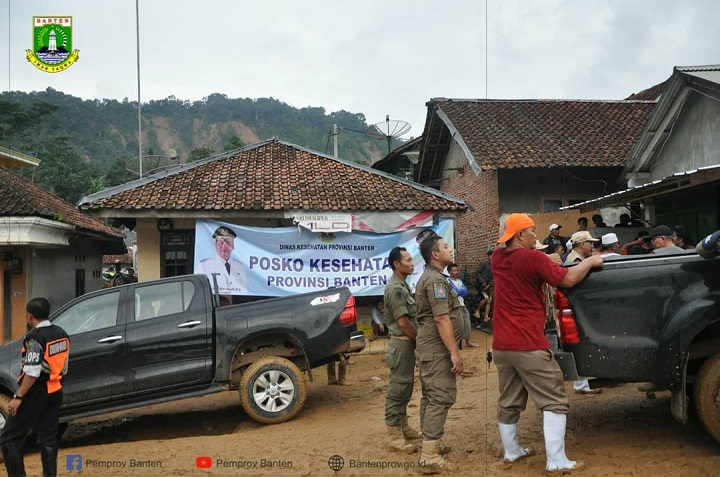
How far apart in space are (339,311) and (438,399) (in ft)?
8.91

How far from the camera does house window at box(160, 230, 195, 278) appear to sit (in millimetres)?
12109

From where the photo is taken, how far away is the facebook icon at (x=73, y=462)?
18.8 ft

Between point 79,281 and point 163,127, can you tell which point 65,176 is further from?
point 163,127

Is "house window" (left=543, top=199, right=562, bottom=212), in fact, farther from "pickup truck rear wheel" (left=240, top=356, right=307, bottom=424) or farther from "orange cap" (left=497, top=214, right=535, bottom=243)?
"orange cap" (left=497, top=214, right=535, bottom=243)

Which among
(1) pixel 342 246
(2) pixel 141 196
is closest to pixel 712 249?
(1) pixel 342 246

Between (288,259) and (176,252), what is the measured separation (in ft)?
7.80

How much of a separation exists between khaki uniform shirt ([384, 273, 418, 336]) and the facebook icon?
10.4 ft

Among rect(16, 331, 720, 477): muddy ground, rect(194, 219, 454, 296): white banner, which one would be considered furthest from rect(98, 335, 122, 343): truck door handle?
rect(194, 219, 454, 296): white banner

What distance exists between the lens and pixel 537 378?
14.1 ft

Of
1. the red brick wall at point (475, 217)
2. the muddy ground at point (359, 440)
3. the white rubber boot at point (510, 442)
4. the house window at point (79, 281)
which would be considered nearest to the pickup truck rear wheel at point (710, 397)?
the muddy ground at point (359, 440)

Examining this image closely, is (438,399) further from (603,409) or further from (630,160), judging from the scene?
(630,160)

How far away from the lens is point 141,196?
11461mm

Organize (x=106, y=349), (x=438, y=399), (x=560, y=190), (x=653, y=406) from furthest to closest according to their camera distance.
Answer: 1. (x=560, y=190)
2. (x=106, y=349)
3. (x=653, y=406)
4. (x=438, y=399)

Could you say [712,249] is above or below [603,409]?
above
